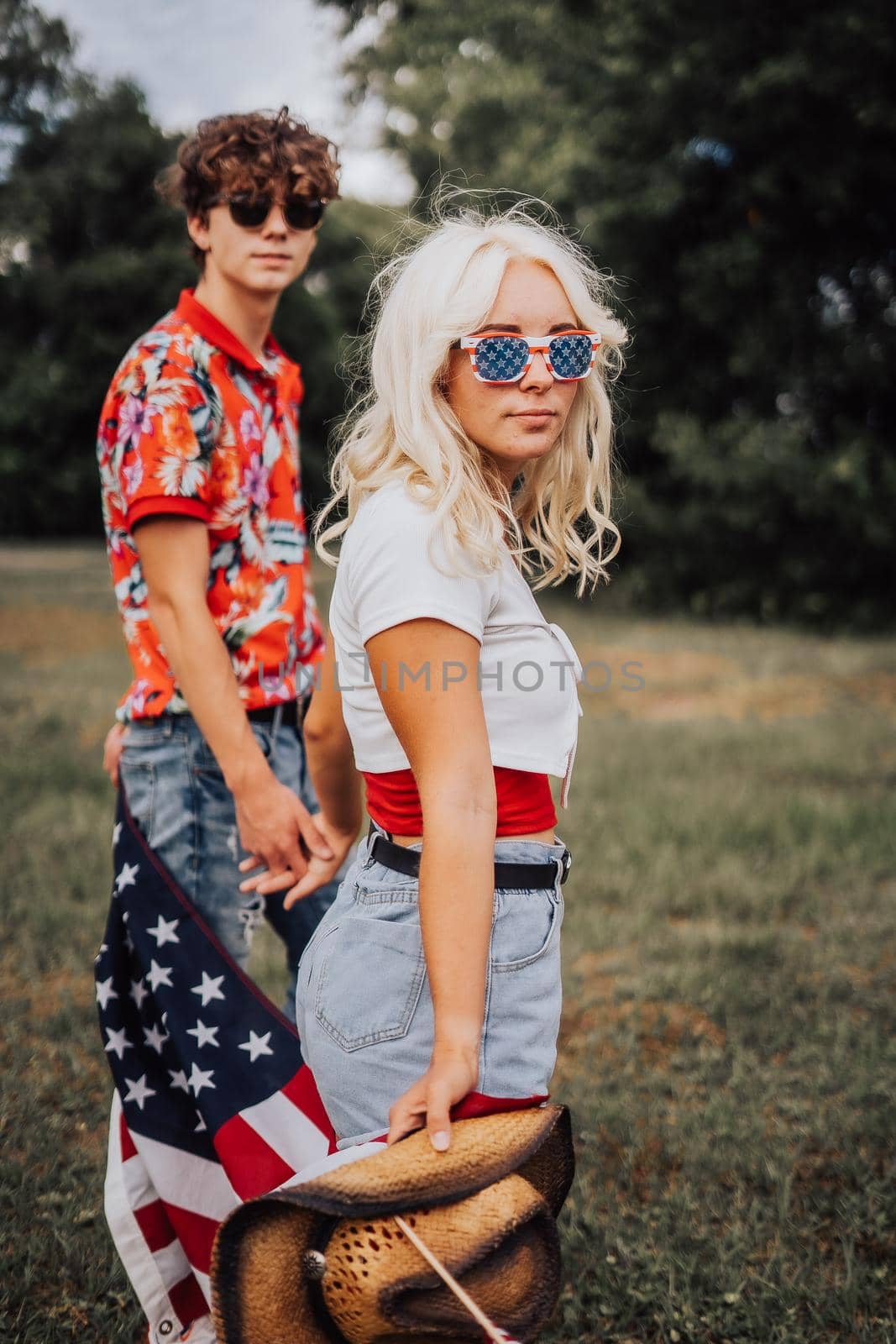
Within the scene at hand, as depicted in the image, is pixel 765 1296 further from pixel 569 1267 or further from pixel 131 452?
pixel 131 452

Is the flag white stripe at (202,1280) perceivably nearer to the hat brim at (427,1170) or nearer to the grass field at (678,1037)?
the grass field at (678,1037)

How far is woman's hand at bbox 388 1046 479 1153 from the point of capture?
1.41 metres

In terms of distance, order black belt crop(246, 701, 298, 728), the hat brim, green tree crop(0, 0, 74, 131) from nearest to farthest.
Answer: the hat brim → black belt crop(246, 701, 298, 728) → green tree crop(0, 0, 74, 131)

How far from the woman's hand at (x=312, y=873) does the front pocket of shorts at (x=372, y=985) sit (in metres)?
0.57

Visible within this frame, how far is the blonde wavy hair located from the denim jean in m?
0.65

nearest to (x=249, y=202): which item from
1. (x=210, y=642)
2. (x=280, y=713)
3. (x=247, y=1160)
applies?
(x=210, y=642)

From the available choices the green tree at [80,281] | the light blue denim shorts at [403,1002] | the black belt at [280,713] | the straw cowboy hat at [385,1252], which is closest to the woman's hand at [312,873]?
the black belt at [280,713]

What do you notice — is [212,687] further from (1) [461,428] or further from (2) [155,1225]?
(2) [155,1225]

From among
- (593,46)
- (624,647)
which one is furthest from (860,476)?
(593,46)

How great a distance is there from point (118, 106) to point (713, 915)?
93.5 feet

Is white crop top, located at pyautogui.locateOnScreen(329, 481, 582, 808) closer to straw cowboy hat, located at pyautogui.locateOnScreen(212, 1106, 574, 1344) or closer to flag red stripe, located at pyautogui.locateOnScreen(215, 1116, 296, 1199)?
straw cowboy hat, located at pyautogui.locateOnScreen(212, 1106, 574, 1344)

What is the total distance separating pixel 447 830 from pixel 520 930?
0.26 m

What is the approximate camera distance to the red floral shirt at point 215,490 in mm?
2244

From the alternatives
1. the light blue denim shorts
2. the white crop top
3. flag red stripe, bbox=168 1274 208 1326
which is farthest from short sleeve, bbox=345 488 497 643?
flag red stripe, bbox=168 1274 208 1326
